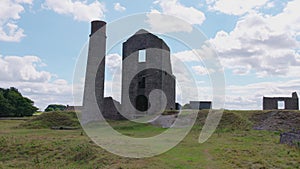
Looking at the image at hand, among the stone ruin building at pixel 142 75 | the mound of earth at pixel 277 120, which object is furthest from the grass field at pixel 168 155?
the stone ruin building at pixel 142 75

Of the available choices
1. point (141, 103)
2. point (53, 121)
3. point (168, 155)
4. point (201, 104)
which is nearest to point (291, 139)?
point (168, 155)

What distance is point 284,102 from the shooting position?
25812mm

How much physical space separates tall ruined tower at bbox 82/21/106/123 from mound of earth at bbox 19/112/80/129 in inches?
47.6

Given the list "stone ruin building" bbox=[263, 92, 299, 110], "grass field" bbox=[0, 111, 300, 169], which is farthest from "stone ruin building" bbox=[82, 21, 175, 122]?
"grass field" bbox=[0, 111, 300, 169]

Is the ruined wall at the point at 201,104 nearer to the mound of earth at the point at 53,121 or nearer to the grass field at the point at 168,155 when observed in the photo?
the mound of earth at the point at 53,121

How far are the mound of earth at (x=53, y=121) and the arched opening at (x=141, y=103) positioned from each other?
21.4 feet

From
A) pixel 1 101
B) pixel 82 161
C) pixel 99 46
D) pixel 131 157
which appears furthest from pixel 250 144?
pixel 1 101

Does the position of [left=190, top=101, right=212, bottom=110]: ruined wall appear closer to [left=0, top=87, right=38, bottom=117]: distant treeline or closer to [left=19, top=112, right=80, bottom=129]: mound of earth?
[left=19, top=112, right=80, bottom=129]: mound of earth

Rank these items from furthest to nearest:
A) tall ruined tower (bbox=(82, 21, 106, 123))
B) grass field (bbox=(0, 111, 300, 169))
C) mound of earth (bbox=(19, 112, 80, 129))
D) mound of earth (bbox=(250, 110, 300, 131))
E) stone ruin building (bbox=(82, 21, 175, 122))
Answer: stone ruin building (bbox=(82, 21, 175, 122)) < tall ruined tower (bbox=(82, 21, 106, 123)) < mound of earth (bbox=(19, 112, 80, 129)) < mound of earth (bbox=(250, 110, 300, 131)) < grass field (bbox=(0, 111, 300, 169))

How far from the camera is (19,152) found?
12.1m

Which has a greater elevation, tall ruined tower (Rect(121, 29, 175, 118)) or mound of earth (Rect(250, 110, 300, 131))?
tall ruined tower (Rect(121, 29, 175, 118))

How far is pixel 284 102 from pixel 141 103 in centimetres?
1263

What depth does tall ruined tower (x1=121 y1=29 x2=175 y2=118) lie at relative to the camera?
93.1 feet

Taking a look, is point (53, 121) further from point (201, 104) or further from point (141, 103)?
point (201, 104)
